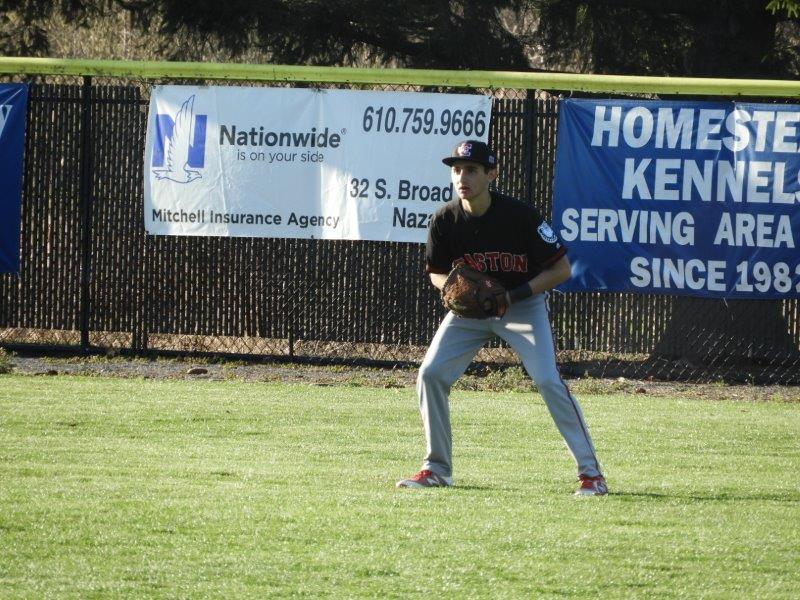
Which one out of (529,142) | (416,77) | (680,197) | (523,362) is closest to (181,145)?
(416,77)

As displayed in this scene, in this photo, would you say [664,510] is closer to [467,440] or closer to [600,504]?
[600,504]

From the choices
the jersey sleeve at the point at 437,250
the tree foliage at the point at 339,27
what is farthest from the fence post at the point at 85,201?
the jersey sleeve at the point at 437,250

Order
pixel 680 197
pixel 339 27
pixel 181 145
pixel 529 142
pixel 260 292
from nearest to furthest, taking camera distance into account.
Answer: pixel 680 197 → pixel 529 142 → pixel 181 145 → pixel 260 292 → pixel 339 27

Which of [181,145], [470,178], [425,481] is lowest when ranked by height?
[425,481]

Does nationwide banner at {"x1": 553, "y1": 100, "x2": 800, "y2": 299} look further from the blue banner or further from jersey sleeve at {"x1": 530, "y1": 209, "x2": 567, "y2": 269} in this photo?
the blue banner

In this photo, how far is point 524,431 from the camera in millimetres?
9281

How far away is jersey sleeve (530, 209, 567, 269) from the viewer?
273 inches

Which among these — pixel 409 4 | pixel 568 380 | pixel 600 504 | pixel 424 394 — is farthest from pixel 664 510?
pixel 409 4

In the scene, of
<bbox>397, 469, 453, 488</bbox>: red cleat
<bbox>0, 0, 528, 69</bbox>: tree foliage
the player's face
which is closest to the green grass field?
<bbox>397, 469, 453, 488</bbox>: red cleat

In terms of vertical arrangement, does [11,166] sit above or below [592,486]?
above

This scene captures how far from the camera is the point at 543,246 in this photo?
6.93m

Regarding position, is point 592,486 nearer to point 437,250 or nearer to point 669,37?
point 437,250

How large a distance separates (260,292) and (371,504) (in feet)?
22.2

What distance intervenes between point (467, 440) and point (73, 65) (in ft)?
20.7
